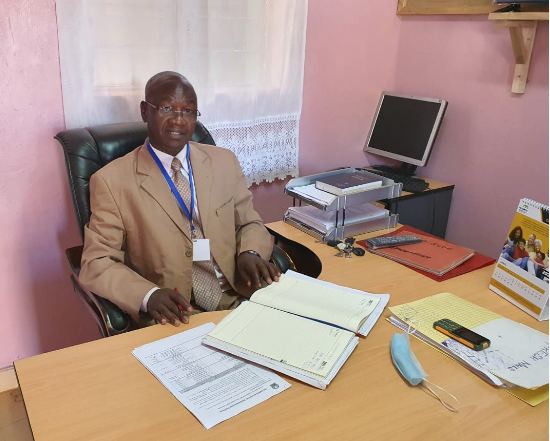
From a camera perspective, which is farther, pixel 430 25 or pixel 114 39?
pixel 430 25

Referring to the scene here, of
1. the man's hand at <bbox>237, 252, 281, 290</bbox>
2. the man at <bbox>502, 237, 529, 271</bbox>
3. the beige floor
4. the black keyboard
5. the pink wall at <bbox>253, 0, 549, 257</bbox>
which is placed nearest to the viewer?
the man at <bbox>502, 237, 529, 271</bbox>

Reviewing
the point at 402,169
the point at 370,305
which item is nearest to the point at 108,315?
the point at 370,305

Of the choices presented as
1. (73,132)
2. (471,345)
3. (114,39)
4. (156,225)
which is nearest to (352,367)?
(471,345)

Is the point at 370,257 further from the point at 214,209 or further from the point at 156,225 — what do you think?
the point at 156,225

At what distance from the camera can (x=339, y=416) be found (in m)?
1.03

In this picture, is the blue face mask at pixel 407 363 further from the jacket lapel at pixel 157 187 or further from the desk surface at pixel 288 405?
the jacket lapel at pixel 157 187

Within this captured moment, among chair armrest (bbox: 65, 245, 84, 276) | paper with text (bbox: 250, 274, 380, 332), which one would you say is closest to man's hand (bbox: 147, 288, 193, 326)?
paper with text (bbox: 250, 274, 380, 332)

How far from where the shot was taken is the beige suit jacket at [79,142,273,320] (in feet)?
4.99

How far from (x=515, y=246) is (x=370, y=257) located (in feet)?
1.51

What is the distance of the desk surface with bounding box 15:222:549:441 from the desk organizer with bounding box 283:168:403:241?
2.15 feet

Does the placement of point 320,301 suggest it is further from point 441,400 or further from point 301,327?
point 441,400

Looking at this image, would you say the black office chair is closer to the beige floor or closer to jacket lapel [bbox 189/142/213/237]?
jacket lapel [bbox 189/142/213/237]

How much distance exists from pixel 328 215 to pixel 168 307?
2.64ft

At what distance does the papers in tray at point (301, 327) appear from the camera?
45.2 inches
